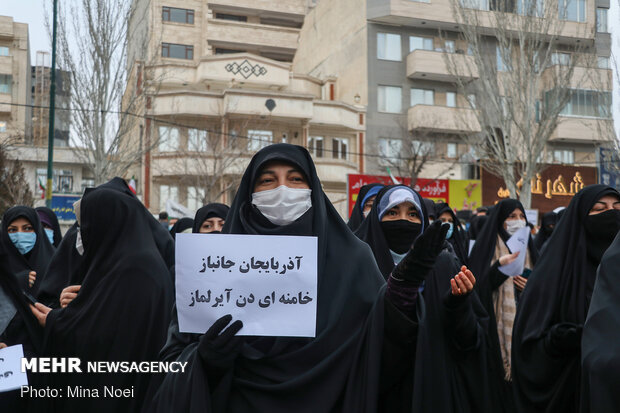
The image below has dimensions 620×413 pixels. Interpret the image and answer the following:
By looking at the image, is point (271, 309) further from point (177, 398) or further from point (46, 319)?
point (46, 319)

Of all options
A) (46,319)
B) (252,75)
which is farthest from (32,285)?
(252,75)

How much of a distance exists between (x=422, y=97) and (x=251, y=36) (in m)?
10.4

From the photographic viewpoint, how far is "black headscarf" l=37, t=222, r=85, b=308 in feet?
12.7

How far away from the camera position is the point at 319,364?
2.09 m

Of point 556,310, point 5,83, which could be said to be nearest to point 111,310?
point 556,310

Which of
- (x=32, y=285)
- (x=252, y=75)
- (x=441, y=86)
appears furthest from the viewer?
(x=441, y=86)

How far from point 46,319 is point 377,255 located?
1720 mm

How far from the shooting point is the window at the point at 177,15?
32.4 meters

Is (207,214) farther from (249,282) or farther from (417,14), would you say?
(417,14)

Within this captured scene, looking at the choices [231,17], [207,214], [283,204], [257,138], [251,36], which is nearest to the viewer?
[283,204]

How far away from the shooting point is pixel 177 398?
2.09 metres

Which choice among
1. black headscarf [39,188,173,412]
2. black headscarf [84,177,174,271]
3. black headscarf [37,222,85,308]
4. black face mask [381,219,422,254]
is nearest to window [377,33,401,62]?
black headscarf [84,177,174,271]

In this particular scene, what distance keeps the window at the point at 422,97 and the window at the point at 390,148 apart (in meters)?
2.09

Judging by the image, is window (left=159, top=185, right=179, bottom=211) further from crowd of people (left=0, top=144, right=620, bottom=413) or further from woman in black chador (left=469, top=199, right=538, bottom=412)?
woman in black chador (left=469, top=199, right=538, bottom=412)
